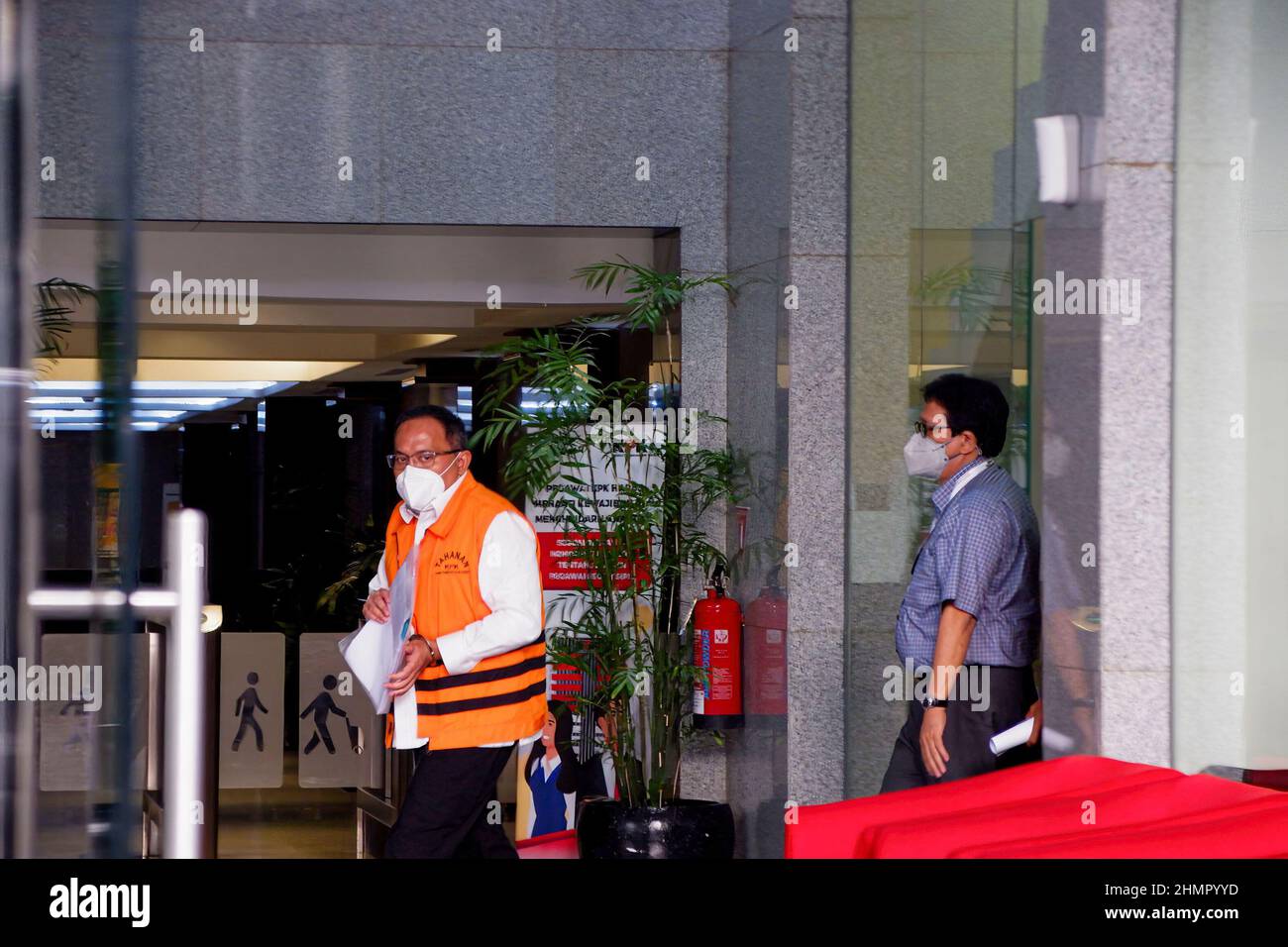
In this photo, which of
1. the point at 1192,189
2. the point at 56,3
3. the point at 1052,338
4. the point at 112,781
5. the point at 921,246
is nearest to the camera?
the point at 112,781

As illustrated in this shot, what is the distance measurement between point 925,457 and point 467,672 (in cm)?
177

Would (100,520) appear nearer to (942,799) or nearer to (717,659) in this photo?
(942,799)

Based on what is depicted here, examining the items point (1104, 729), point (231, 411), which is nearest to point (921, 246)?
point (1104, 729)

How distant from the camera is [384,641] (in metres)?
5.59

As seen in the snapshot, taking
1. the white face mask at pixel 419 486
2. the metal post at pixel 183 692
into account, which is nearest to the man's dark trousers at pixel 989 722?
the white face mask at pixel 419 486

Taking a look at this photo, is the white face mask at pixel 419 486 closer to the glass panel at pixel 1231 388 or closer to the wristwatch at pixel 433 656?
the wristwatch at pixel 433 656

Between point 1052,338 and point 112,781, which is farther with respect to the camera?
point 1052,338

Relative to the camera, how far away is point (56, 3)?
241 cm

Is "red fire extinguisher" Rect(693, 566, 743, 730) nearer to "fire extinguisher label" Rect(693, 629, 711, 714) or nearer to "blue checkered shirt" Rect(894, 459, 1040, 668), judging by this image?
"fire extinguisher label" Rect(693, 629, 711, 714)

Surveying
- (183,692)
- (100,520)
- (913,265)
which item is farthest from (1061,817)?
(913,265)

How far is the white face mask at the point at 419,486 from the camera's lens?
5.67m
